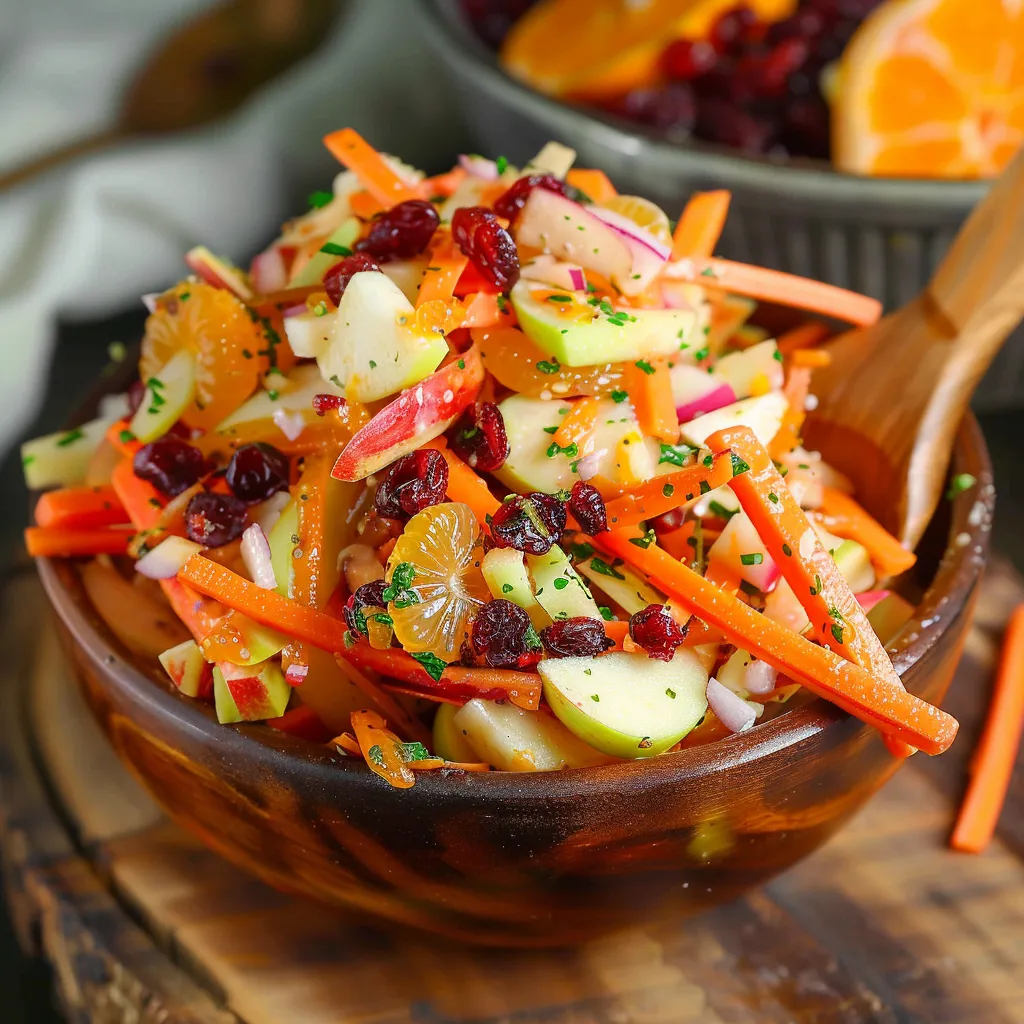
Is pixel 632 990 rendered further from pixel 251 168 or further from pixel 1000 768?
pixel 251 168

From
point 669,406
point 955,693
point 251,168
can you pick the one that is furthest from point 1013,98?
point 251,168

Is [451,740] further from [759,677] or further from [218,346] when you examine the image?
[218,346]

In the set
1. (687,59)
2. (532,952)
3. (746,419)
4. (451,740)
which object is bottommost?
(532,952)

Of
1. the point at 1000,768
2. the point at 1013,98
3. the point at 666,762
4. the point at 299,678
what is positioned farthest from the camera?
the point at 1013,98

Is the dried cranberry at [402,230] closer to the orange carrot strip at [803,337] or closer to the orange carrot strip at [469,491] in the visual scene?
the orange carrot strip at [469,491]

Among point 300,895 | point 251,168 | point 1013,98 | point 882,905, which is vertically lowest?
point 882,905

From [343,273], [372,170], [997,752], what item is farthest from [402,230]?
[997,752]
